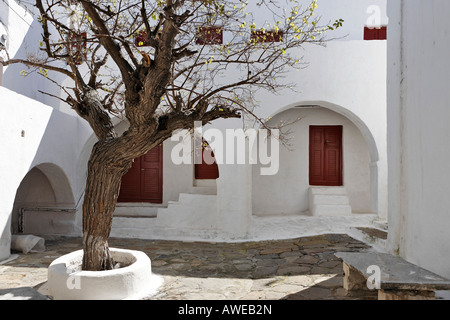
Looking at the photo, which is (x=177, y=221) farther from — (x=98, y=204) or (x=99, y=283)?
(x=99, y=283)

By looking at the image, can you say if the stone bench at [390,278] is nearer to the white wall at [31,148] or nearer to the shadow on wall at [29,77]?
the white wall at [31,148]

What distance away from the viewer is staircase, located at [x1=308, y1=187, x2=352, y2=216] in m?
8.81

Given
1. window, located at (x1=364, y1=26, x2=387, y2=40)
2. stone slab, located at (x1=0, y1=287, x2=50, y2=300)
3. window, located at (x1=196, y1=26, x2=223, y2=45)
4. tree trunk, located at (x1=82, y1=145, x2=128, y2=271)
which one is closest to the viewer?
stone slab, located at (x1=0, y1=287, x2=50, y2=300)

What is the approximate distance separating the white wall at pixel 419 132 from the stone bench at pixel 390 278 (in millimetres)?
379

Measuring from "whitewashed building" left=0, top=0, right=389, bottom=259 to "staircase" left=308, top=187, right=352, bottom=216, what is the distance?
0.08 feet

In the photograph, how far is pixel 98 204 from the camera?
4352mm

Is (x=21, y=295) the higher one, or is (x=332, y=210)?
(x=332, y=210)

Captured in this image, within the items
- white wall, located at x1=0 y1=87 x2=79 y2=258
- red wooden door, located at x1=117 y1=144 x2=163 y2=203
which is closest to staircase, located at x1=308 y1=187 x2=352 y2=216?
red wooden door, located at x1=117 y1=144 x2=163 y2=203

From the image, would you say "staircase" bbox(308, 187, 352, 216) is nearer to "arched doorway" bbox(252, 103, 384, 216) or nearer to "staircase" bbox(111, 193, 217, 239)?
"arched doorway" bbox(252, 103, 384, 216)

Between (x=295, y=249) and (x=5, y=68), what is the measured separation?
726 centimetres

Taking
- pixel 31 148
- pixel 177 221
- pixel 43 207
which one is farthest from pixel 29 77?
pixel 177 221

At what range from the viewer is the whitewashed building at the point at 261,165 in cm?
799

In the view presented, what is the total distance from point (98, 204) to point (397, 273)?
10.9 ft
